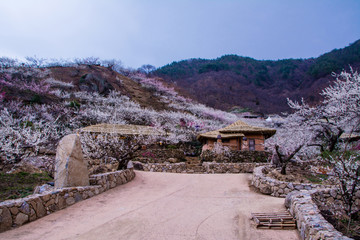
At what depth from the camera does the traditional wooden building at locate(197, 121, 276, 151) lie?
1900 cm

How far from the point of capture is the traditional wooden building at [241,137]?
19000mm

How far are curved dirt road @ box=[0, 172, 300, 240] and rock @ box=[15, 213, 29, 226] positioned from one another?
5.1 inches

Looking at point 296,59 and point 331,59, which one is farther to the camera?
point 296,59

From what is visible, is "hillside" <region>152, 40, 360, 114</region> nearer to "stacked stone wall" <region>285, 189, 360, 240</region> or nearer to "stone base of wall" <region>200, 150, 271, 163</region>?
"stone base of wall" <region>200, 150, 271, 163</region>

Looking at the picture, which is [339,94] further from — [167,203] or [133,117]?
[133,117]

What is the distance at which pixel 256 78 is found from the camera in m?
63.0

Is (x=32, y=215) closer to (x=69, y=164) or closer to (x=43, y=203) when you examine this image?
(x=43, y=203)

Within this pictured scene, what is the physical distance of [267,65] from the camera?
71.6 metres

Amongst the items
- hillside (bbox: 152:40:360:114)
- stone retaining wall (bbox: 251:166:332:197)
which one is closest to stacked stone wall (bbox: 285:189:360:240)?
stone retaining wall (bbox: 251:166:332:197)

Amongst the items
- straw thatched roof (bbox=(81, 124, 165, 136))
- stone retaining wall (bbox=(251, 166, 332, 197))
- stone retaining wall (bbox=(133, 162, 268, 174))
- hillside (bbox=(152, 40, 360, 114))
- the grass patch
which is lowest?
stone retaining wall (bbox=(133, 162, 268, 174))

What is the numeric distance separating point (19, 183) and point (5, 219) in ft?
13.7

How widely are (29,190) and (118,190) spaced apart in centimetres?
263

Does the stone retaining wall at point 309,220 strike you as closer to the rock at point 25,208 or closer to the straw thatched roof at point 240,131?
the rock at point 25,208

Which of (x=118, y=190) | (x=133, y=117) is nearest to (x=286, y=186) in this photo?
(x=118, y=190)
